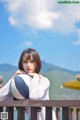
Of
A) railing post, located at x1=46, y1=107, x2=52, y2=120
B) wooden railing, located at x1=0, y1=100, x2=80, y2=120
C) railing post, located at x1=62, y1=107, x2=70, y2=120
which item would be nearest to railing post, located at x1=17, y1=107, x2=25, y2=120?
wooden railing, located at x1=0, y1=100, x2=80, y2=120

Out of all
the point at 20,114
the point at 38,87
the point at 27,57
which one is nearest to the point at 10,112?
the point at 20,114

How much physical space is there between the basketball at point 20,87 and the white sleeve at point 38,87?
0.22 ft

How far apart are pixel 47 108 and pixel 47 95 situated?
34 cm

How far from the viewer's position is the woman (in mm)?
4359

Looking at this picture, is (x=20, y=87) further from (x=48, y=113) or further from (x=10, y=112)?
(x=48, y=113)

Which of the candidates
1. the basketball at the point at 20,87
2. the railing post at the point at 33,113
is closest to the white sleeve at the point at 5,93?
the basketball at the point at 20,87

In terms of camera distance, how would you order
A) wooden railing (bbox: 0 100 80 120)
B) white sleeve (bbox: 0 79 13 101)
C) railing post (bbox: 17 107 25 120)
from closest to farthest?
wooden railing (bbox: 0 100 80 120) < railing post (bbox: 17 107 25 120) < white sleeve (bbox: 0 79 13 101)

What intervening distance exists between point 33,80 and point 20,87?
17 centimetres

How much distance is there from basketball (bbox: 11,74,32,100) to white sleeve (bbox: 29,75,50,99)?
7 cm

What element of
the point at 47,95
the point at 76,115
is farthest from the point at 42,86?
the point at 76,115

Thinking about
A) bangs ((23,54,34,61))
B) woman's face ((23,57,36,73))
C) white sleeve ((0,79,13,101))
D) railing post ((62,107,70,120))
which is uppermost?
bangs ((23,54,34,61))

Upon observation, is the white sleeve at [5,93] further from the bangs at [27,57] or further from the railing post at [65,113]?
the railing post at [65,113]

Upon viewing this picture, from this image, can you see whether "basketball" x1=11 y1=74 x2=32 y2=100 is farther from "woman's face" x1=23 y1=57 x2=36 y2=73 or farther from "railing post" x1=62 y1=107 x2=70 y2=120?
"railing post" x1=62 y1=107 x2=70 y2=120

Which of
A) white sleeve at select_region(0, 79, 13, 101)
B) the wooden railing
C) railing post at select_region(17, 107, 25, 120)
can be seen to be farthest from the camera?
white sleeve at select_region(0, 79, 13, 101)
